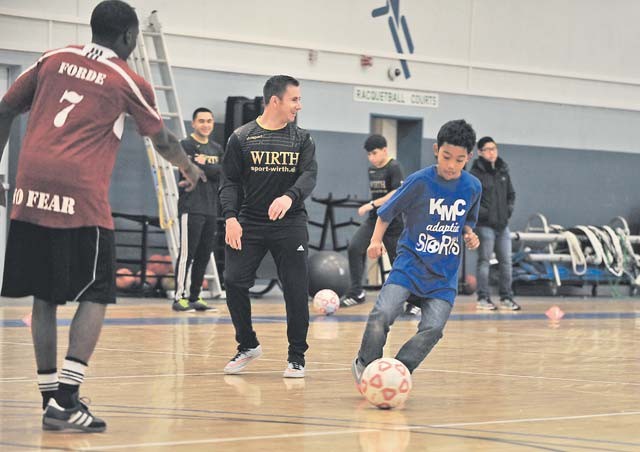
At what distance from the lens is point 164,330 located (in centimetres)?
1006

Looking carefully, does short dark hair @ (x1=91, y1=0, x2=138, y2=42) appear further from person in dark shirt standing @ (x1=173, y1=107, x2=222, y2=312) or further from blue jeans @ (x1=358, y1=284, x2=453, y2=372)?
person in dark shirt standing @ (x1=173, y1=107, x2=222, y2=312)

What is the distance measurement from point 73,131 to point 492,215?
9613 millimetres

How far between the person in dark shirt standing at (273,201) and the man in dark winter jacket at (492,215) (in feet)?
23.4

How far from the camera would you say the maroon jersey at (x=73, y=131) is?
4699 mm

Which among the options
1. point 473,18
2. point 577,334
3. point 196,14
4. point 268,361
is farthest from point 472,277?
point 268,361

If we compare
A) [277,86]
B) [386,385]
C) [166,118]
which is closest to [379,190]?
[166,118]

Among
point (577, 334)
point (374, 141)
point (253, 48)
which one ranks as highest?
point (253, 48)

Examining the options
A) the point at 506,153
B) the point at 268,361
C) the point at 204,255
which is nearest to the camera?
→ the point at 268,361

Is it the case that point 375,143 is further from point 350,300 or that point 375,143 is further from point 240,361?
point 240,361

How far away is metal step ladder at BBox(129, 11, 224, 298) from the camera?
14477mm

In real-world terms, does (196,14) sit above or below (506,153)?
above

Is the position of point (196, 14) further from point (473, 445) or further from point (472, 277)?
point (473, 445)

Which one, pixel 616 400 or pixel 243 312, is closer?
pixel 616 400

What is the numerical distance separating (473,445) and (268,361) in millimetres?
3299
